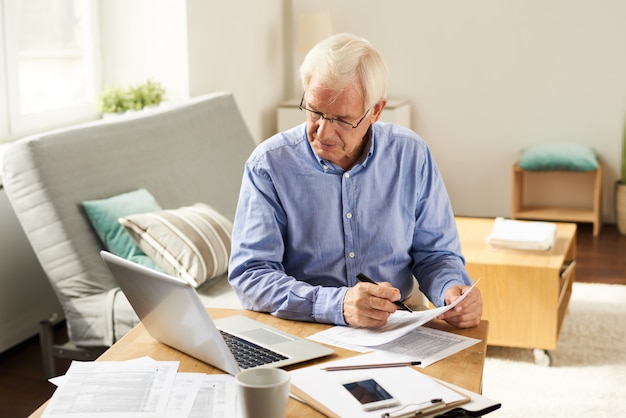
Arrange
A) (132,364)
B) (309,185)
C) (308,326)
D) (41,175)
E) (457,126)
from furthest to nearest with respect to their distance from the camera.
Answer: (457,126) < (41,175) < (309,185) < (308,326) < (132,364)

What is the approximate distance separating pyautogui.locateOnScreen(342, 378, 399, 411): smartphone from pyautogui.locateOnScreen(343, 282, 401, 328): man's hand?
247 mm

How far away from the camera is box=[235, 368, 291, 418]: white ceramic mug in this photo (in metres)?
1.08

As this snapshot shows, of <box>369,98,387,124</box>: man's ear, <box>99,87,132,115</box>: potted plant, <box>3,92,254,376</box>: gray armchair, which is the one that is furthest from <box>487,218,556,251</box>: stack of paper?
<box>99,87,132,115</box>: potted plant

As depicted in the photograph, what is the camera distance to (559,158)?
4895 mm

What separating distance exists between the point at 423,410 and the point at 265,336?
39 cm

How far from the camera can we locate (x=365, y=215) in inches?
71.4

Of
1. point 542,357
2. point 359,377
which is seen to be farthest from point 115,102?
point 359,377

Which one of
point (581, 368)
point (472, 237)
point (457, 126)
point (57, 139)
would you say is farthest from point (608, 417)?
point (457, 126)

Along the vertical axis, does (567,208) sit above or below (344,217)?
below

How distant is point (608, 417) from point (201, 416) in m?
1.78

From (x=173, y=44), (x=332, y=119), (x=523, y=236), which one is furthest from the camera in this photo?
(x=173, y=44)

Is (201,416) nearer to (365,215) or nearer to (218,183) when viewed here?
(365,215)

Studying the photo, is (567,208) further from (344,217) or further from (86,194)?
(344,217)

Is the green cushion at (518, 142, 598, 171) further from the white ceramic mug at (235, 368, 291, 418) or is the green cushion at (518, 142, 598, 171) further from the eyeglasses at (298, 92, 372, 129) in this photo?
the white ceramic mug at (235, 368, 291, 418)
